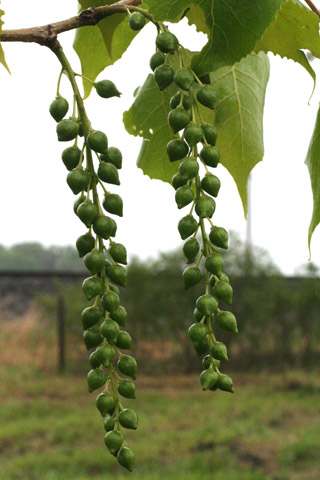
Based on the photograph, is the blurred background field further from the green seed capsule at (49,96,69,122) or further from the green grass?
the green seed capsule at (49,96,69,122)

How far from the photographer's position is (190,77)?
0.48m

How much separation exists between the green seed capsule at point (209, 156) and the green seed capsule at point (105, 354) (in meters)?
0.16

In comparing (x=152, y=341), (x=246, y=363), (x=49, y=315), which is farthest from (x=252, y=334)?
(x=49, y=315)

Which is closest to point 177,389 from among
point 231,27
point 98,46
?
point 98,46

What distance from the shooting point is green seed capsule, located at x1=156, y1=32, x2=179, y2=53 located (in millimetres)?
490

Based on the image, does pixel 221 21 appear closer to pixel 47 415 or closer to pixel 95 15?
pixel 95 15

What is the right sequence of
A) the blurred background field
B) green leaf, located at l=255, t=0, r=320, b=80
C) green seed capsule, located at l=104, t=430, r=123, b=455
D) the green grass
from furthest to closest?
the blurred background field → the green grass → green leaf, located at l=255, t=0, r=320, b=80 → green seed capsule, located at l=104, t=430, r=123, b=455

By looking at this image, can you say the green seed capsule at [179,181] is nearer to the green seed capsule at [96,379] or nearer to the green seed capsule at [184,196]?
the green seed capsule at [184,196]

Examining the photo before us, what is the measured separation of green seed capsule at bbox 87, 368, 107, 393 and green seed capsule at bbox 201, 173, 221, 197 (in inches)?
6.5

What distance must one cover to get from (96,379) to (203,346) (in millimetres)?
85

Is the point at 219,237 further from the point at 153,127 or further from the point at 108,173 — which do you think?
the point at 153,127

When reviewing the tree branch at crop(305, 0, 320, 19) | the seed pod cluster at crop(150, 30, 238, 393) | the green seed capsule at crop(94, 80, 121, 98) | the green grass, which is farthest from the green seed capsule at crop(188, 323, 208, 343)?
the green grass

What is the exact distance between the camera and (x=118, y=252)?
503mm

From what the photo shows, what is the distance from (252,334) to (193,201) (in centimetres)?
760
